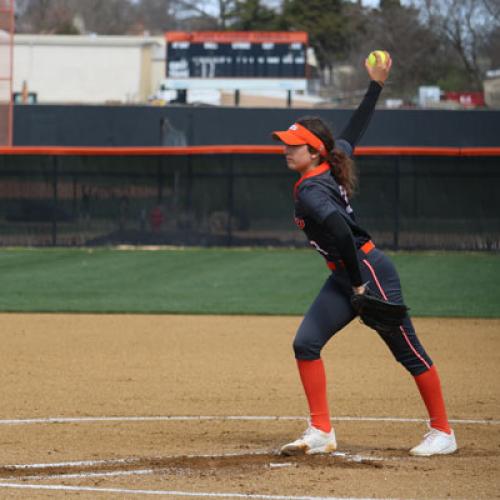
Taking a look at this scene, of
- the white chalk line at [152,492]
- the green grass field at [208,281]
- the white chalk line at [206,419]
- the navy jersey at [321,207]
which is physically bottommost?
the green grass field at [208,281]

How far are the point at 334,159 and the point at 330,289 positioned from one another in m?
0.71

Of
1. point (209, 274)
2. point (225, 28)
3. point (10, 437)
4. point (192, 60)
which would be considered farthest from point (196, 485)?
point (225, 28)

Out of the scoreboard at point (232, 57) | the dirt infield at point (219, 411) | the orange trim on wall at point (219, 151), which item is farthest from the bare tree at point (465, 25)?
the dirt infield at point (219, 411)

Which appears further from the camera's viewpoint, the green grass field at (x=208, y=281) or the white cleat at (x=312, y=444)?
the green grass field at (x=208, y=281)

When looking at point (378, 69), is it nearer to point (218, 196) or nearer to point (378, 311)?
point (378, 311)

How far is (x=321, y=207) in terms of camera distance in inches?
231

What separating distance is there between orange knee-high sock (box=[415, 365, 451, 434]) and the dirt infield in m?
0.21

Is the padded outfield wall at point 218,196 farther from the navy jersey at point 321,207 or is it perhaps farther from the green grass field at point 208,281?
the navy jersey at point 321,207

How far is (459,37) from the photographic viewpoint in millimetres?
49062

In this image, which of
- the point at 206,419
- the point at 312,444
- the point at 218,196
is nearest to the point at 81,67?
the point at 218,196

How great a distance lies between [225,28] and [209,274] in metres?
45.7

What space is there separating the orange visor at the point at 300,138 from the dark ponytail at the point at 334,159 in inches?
0.8

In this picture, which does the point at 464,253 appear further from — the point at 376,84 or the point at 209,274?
the point at 376,84

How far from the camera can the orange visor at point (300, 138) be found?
6.05 meters
